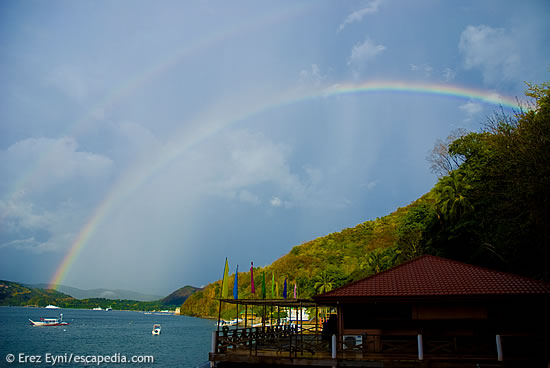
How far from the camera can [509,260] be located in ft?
90.2

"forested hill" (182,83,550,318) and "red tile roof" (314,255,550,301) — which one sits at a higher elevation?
"forested hill" (182,83,550,318)

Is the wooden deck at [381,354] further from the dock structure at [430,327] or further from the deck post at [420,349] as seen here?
the deck post at [420,349]

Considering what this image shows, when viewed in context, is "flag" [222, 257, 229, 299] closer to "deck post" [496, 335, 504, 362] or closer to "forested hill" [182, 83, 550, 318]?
"deck post" [496, 335, 504, 362]

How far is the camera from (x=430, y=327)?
18.2 meters

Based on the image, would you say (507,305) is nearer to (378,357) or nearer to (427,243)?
(378,357)

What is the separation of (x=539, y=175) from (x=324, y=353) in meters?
13.3

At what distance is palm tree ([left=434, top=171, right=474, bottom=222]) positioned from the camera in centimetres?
3666

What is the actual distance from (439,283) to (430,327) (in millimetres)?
1991

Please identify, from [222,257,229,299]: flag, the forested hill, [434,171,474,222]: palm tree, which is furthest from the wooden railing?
[434,171,474,222]: palm tree

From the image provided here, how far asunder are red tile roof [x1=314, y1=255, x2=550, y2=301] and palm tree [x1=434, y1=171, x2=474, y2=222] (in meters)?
17.0

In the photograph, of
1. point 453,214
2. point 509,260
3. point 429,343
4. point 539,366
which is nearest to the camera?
point 539,366

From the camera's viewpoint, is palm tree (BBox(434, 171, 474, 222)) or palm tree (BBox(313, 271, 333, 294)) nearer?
palm tree (BBox(434, 171, 474, 222))

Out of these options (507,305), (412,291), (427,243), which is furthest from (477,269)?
(427,243)

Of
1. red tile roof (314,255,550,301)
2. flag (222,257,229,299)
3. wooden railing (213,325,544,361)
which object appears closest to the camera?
wooden railing (213,325,544,361)
